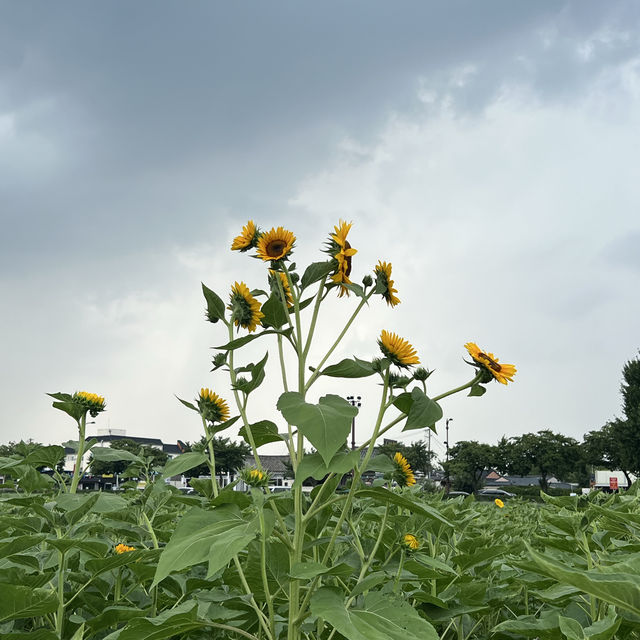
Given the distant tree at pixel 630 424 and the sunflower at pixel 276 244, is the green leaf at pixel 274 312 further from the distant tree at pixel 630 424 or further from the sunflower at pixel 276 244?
the distant tree at pixel 630 424

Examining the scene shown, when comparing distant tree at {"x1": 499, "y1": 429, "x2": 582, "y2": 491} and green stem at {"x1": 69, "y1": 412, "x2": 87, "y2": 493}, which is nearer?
green stem at {"x1": 69, "y1": 412, "x2": 87, "y2": 493}

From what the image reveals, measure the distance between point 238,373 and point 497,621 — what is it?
4.97ft

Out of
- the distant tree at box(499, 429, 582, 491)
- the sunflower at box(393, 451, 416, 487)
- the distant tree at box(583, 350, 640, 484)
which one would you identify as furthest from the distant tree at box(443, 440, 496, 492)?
the sunflower at box(393, 451, 416, 487)

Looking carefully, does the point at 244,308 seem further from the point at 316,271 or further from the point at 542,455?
the point at 542,455

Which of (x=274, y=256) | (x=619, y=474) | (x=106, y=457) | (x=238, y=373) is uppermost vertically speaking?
(x=274, y=256)

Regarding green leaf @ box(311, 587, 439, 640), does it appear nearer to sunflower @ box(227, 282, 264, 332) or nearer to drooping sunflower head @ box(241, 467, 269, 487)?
drooping sunflower head @ box(241, 467, 269, 487)

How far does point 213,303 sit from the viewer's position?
6.81ft

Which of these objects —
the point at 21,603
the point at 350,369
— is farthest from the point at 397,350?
the point at 21,603

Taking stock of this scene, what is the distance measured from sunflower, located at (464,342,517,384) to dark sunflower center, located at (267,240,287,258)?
0.69 meters

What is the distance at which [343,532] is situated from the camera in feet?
8.81

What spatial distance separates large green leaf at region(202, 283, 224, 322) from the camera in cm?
207

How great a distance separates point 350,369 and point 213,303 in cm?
53

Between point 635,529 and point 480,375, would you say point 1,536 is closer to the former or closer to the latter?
point 480,375

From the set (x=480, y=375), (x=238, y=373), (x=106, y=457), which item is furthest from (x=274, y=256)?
(x=106, y=457)
